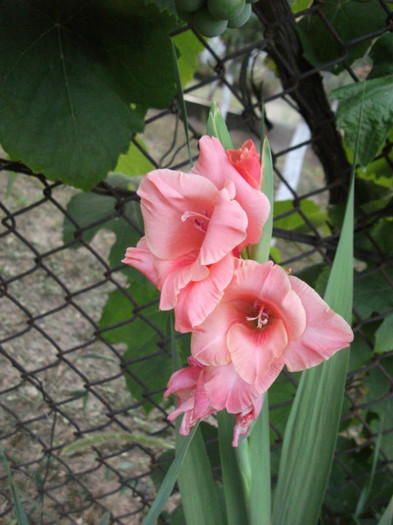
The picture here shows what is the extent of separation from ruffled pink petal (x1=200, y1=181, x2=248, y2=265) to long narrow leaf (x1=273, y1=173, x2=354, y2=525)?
224 millimetres

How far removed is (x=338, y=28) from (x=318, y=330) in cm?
59

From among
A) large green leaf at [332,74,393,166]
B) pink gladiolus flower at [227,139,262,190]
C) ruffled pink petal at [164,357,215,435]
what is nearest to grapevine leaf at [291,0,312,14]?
large green leaf at [332,74,393,166]

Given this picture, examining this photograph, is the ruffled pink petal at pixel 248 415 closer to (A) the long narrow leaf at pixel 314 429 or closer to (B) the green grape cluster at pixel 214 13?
(A) the long narrow leaf at pixel 314 429

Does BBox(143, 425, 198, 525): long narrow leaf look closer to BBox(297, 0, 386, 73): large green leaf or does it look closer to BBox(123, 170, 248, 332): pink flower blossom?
BBox(123, 170, 248, 332): pink flower blossom

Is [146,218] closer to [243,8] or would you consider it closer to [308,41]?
[243,8]

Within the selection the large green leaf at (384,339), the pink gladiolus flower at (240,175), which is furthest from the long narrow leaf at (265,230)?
the large green leaf at (384,339)

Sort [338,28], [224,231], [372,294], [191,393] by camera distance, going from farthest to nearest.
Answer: [372,294], [338,28], [191,393], [224,231]

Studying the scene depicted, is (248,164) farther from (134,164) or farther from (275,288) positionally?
(134,164)

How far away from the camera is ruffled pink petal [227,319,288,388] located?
448mm

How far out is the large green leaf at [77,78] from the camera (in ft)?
2.35

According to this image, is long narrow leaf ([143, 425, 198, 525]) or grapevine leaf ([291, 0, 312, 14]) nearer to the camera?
long narrow leaf ([143, 425, 198, 525])

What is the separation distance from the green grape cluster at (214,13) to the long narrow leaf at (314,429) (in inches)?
9.6

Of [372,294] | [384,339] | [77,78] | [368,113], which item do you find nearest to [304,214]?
[372,294]

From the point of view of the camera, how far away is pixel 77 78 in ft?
2.45
